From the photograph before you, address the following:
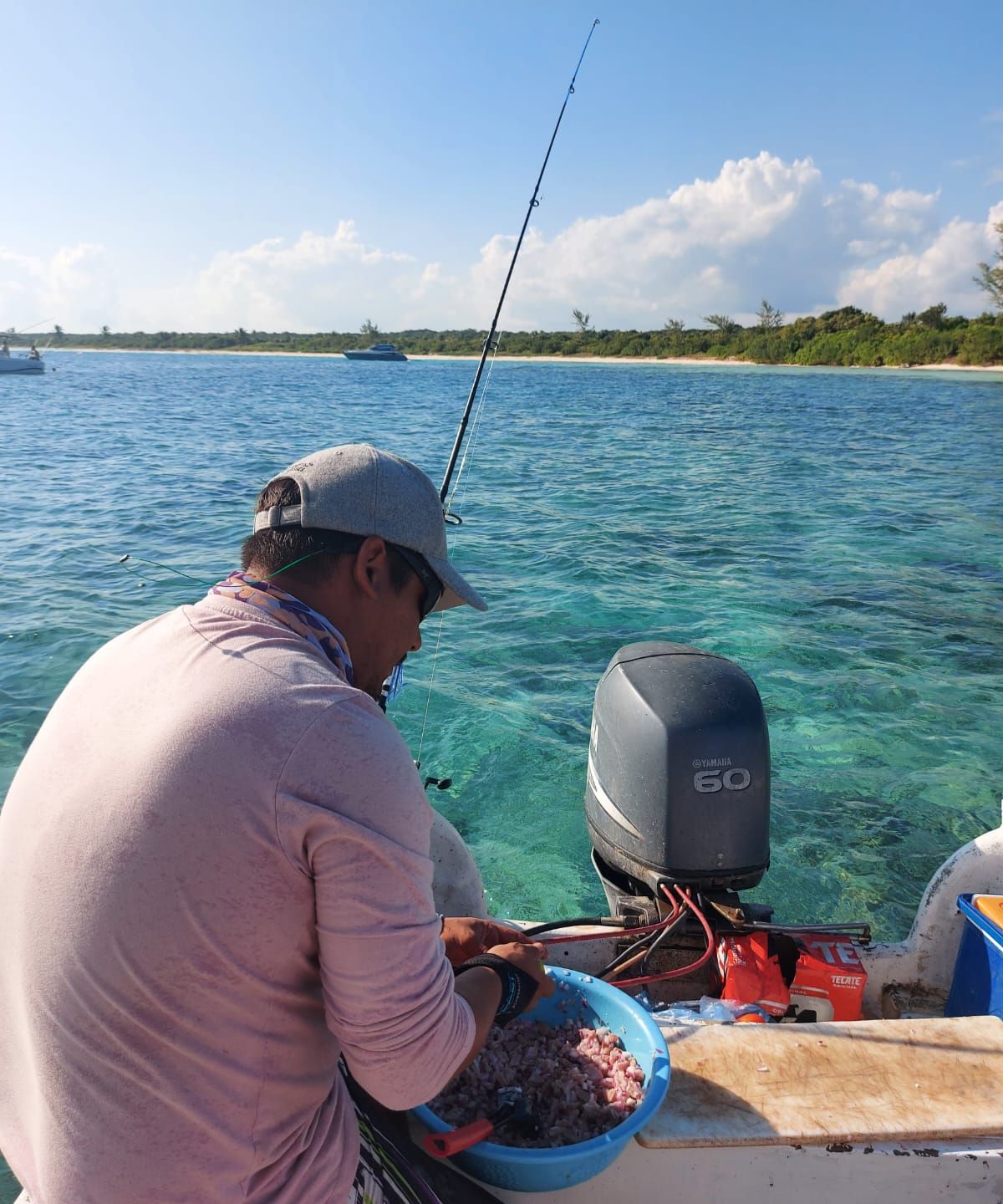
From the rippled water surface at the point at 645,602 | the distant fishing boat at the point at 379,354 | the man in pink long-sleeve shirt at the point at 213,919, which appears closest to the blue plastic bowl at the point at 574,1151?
the man in pink long-sleeve shirt at the point at 213,919

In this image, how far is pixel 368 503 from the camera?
4.85 ft

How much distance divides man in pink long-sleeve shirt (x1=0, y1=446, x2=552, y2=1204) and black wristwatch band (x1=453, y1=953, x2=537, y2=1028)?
0.34 m

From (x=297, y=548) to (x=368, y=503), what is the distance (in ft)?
0.46

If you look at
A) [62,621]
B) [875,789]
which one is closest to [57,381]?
[62,621]

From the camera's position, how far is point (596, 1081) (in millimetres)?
2031

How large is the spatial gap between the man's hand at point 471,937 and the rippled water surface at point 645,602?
261 centimetres

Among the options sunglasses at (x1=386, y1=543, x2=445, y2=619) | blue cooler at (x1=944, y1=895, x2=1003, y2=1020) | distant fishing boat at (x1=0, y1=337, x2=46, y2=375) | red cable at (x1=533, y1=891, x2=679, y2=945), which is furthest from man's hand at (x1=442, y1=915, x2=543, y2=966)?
distant fishing boat at (x1=0, y1=337, x2=46, y2=375)

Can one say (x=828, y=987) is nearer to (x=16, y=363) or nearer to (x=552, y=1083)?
(x=552, y=1083)

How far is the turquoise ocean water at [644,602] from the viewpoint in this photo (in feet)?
17.1

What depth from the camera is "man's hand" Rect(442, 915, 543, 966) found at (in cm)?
200

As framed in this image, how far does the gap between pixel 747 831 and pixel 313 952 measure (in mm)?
2045

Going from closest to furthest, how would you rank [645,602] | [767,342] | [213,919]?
1. [213,919]
2. [645,602]
3. [767,342]

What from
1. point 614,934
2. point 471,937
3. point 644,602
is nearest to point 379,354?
point 644,602

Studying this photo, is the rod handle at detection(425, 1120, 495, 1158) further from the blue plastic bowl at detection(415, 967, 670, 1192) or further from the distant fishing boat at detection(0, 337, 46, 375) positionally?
the distant fishing boat at detection(0, 337, 46, 375)
